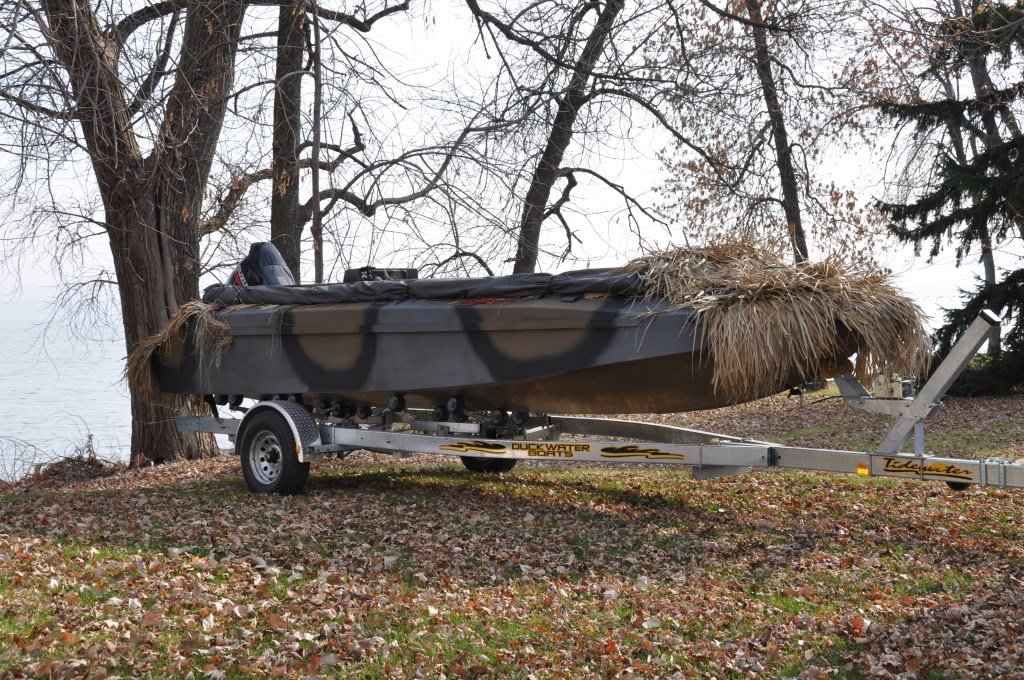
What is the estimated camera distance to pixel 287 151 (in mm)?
14602

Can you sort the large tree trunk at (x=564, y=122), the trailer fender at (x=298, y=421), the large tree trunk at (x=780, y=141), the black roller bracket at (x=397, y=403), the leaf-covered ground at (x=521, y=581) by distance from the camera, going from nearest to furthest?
the leaf-covered ground at (x=521, y=581), the trailer fender at (x=298, y=421), the black roller bracket at (x=397, y=403), the large tree trunk at (x=564, y=122), the large tree trunk at (x=780, y=141)

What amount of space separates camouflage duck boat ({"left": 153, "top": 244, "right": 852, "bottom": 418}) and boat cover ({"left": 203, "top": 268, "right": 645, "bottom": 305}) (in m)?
0.01

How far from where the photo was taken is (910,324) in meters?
7.52

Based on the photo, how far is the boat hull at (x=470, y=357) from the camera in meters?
7.93

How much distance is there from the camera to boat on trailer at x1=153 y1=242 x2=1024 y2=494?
763cm

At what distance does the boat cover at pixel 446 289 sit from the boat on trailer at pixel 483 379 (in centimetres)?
1

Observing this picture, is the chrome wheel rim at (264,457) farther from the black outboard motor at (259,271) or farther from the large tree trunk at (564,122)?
the large tree trunk at (564,122)

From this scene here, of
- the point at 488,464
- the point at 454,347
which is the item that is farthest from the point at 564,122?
the point at 454,347

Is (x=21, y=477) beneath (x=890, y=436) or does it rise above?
beneath

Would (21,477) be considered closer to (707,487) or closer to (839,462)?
(707,487)

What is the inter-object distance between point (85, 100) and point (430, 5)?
202 inches

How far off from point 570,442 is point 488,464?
3.23 meters

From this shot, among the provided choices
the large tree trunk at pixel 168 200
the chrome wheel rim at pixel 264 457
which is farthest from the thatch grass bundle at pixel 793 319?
the large tree trunk at pixel 168 200

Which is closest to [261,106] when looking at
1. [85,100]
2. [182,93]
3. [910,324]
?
[182,93]
